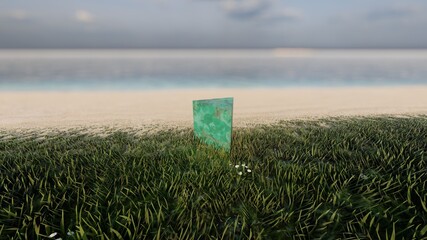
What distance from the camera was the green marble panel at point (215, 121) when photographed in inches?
221

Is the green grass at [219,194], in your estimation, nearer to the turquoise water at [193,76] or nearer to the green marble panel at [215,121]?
the green marble panel at [215,121]

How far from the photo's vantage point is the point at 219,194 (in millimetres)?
3709

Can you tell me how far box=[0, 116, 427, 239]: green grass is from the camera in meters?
2.98

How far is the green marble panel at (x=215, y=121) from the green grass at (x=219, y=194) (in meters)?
0.35

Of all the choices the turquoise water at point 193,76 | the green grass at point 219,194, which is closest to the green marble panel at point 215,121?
the green grass at point 219,194

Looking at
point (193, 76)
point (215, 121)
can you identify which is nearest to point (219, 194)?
point (215, 121)

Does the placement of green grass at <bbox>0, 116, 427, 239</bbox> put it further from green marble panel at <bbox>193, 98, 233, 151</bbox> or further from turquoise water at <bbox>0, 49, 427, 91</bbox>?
turquoise water at <bbox>0, 49, 427, 91</bbox>

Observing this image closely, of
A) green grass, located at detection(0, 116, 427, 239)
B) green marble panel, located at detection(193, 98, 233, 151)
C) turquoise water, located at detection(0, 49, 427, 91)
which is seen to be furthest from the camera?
turquoise water, located at detection(0, 49, 427, 91)

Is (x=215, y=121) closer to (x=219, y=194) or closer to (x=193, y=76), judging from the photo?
(x=219, y=194)

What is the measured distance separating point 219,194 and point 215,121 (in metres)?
2.26

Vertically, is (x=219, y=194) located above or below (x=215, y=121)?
below

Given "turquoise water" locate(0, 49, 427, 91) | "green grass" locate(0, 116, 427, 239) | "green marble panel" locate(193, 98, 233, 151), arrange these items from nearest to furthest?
"green grass" locate(0, 116, 427, 239) < "green marble panel" locate(193, 98, 233, 151) < "turquoise water" locate(0, 49, 427, 91)

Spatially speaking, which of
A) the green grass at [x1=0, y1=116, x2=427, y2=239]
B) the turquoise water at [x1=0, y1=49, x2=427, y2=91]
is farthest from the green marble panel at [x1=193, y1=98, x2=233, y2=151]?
the turquoise water at [x1=0, y1=49, x2=427, y2=91]

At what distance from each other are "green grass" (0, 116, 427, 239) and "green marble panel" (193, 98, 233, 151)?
0.35m
